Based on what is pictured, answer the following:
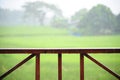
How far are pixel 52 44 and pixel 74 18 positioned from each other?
85 centimetres

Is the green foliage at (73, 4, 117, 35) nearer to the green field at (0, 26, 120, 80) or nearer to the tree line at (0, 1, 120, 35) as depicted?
the tree line at (0, 1, 120, 35)

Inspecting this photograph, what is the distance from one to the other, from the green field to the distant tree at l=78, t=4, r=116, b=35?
269mm

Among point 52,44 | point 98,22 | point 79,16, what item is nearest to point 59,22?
point 79,16

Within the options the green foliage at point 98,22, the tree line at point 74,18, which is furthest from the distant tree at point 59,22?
the green foliage at point 98,22

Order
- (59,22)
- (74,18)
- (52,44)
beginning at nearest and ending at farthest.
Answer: (52,44)
(74,18)
(59,22)

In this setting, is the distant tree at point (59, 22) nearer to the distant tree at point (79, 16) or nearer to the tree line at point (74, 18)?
the tree line at point (74, 18)

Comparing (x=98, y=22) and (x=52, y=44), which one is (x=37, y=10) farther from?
(x=98, y=22)

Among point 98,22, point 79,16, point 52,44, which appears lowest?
point 52,44

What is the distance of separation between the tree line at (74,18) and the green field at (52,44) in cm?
18

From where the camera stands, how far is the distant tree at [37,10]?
12.7 feet

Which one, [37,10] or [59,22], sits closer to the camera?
[37,10]

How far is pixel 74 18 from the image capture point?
4.05 meters

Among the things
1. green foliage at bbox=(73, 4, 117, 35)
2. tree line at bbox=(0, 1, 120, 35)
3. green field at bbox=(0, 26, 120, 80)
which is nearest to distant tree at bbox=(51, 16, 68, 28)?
tree line at bbox=(0, 1, 120, 35)

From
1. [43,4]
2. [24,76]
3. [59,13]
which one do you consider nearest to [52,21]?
[59,13]
